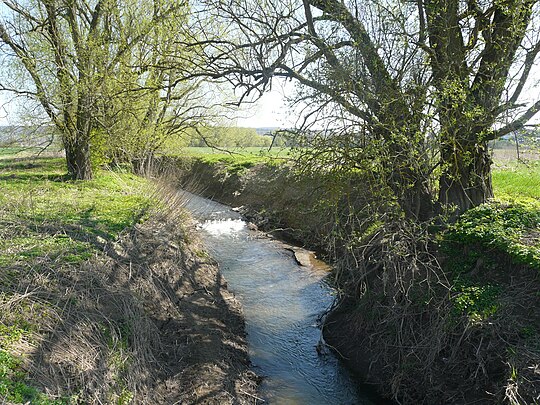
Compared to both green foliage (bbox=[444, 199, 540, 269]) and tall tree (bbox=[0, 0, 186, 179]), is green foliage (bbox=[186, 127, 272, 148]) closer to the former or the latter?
tall tree (bbox=[0, 0, 186, 179])

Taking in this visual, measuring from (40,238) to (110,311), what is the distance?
1946 millimetres

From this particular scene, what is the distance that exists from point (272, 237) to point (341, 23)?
8.51 metres

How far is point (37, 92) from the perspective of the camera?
10.8 metres

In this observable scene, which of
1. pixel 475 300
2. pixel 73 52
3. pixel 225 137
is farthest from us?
pixel 225 137

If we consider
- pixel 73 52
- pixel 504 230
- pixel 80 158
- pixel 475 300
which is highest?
pixel 73 52

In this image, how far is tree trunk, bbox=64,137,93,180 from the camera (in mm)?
12242

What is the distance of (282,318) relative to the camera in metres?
8.00

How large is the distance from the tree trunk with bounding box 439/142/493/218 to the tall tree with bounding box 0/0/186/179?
769 centimetres

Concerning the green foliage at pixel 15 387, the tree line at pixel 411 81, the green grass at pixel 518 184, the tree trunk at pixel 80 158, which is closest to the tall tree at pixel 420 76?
the tree line at pixel 411 81

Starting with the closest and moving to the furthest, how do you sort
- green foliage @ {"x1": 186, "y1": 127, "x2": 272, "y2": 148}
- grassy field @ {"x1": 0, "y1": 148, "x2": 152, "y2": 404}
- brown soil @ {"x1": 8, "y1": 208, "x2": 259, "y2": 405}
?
grassy field @ {"x1": 0, "y1": 148, "x2": 152, "y2": 404}, brown soil @ {"x1": 8, "y1": 208, "x2": 259, "y2": 405}, green foliage @ {"x1": 186, "y1": 127, "x2": 272, "y2": 148}

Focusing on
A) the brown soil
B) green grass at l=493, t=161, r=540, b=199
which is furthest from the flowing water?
green grass at l=493, t=161, r=540, b=199

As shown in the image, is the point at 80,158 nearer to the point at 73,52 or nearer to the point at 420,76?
the point at 73,52

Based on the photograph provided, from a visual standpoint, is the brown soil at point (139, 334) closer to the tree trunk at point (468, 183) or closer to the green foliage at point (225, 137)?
the tree trunk at point (468, 183)

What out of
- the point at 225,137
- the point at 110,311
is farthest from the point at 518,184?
the point at 225,137
